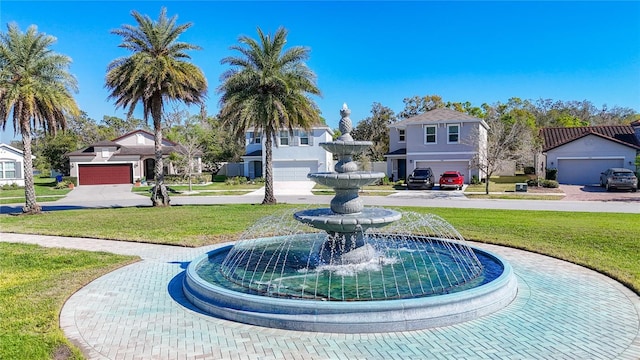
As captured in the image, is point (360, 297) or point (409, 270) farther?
point (409, 270)

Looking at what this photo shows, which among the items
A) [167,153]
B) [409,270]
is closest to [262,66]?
[409,270]

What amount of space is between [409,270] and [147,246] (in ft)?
27.7

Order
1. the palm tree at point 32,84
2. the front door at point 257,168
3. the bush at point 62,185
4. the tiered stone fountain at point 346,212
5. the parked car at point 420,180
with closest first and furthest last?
the tiered stone fountain at point 346,212 < the palm tree at point 32,84 < the parked car at point 420,180 < the bush at point 62,185 < the front door at point 257,168

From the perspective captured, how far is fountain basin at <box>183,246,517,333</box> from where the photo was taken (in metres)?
6.46

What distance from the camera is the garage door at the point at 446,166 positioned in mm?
39122

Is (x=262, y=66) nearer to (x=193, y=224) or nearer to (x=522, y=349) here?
(x=193, y=224)

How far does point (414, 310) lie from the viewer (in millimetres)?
6586

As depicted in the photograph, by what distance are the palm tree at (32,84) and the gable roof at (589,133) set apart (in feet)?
123

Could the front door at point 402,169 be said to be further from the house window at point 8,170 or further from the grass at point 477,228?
the house window at point 8,170

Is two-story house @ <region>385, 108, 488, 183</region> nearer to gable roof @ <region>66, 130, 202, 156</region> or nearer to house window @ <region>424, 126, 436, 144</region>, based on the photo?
house window @ <region>424, 126, 436, 144</region>

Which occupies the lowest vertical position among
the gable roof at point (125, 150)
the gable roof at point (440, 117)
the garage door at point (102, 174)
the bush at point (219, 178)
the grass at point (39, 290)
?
the grass at point (39, 290)

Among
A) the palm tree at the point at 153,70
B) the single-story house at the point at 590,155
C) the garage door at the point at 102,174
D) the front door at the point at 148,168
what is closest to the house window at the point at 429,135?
the single-story house at the point at 590,155

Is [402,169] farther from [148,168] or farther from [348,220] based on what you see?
[348,220]

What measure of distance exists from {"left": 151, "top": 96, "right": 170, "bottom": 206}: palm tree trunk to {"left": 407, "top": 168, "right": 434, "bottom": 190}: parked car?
19.9 m
